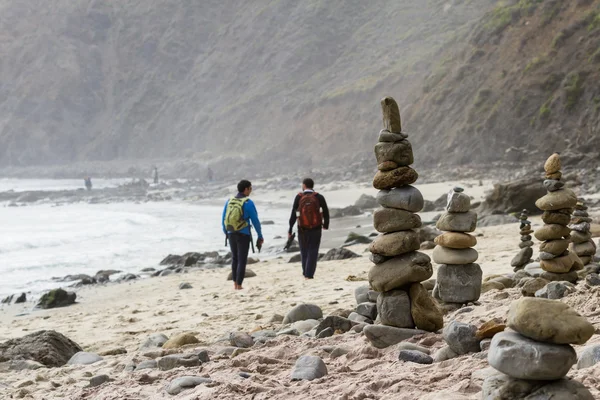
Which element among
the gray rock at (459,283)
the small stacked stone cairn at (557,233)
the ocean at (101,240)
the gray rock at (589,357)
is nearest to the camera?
the gray rock at (589,357)

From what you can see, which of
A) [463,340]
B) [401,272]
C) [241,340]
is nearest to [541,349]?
[463,340]

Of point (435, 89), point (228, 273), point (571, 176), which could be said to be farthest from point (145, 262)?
point (435, 89)

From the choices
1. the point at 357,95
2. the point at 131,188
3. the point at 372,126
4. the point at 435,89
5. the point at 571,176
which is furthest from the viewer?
the point at 357,95

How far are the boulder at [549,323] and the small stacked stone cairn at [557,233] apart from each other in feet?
13.1

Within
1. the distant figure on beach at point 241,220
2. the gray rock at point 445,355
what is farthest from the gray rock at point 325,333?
the distant figure on beach at point 241,220

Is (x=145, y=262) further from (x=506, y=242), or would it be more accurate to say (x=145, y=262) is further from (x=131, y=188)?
→ (x=131, y=188)

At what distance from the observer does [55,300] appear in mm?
12000

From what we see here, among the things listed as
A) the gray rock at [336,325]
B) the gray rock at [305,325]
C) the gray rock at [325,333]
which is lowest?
the gray rock at [305,325]

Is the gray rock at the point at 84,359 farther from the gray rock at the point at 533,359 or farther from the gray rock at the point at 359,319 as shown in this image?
the gray rock at the point at 533,359

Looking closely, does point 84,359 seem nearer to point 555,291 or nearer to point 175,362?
point 175,362

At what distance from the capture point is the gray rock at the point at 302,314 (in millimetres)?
7549

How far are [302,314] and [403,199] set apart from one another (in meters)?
2.26

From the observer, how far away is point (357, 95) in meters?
68.7

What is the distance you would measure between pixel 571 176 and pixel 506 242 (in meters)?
12.6
